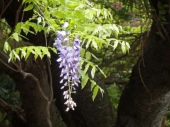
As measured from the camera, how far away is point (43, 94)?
8.23 feet

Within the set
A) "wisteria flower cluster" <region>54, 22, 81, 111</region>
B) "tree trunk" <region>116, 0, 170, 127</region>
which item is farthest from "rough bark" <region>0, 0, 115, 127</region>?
"wisteria flower cluster" <region>54, 22, 81, 111</region>

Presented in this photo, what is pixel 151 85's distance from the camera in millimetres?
2318

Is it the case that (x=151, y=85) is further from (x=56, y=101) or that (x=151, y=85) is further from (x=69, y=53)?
(x=69, y=53)

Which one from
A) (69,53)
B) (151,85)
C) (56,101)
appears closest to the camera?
(69,53)

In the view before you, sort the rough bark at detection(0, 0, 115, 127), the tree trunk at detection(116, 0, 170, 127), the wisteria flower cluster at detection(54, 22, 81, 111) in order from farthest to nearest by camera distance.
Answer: the rough bark at detection(0, 0, 115, 127), the tree trunk at detection(116, 0, 170, 127), the wisteria flower cluster at detection(54, 22, 81, 111)

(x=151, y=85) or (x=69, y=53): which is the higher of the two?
(x=69, y=53)

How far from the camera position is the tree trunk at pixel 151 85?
2.21m

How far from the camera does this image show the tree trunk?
7.25ft

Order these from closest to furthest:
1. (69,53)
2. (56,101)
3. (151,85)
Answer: (69,53), (151,85), (56,101)

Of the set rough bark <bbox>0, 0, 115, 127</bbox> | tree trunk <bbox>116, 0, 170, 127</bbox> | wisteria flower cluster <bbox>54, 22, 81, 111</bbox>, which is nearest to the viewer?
wisteria flower cluster <bbox>54, 22, 81, 111</bbox>

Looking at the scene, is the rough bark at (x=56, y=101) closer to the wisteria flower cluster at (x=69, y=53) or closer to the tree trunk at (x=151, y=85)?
the tree trunk at (x=151, y=85)

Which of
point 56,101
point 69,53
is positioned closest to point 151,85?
point 56,101

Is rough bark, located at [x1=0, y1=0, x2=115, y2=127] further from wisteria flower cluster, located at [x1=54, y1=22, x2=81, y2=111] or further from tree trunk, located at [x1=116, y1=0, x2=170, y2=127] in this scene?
wisteria flower cluster, located at [x1=54, y1=22, x2=81, y2=111]

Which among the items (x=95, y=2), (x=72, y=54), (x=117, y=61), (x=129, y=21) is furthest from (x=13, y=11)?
(x=72, y=54)
